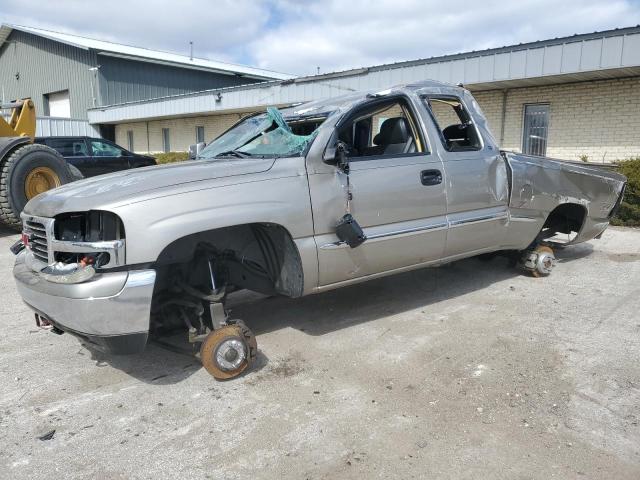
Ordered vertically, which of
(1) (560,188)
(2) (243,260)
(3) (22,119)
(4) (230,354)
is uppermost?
(3) (22,119)

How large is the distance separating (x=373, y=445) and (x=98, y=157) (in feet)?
44.2

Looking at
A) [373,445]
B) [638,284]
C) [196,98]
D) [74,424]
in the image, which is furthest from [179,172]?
[196,98]

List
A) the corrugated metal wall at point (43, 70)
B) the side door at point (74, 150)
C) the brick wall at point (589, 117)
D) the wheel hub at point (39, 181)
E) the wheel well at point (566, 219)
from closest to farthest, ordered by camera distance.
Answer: the wheel well at point (566, 219), the wheel hub at point (39, 181), the brick wall at point (589, 117), the side door at point (74, 150), the corrugated metal wall at point (43, 70)

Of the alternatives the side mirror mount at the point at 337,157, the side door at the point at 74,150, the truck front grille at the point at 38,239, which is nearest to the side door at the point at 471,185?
the side mirror mount at the point at 337,157

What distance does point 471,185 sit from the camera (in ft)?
15.6

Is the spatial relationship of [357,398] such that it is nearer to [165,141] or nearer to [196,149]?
[196,149]

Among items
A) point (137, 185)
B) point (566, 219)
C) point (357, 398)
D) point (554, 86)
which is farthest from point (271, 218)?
point (554, 86)

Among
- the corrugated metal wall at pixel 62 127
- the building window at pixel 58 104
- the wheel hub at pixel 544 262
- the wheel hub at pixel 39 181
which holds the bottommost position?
the wheel hub at pixel 544 262

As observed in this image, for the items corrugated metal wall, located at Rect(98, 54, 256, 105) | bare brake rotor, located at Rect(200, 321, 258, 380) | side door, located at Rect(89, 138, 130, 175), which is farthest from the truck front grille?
corrugated metal wall, located at Rect(98, 54, 256, 105)

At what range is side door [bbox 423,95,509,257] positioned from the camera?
4641mm

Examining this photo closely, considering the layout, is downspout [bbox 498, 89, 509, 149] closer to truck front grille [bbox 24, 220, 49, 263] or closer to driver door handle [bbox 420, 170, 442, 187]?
driver door handle [bbox 420, 170, 442, 187]

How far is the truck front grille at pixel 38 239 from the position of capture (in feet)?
11.2

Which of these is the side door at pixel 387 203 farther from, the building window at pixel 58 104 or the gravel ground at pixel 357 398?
the building window at pixel 58 104

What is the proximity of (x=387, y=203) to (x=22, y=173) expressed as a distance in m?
7.25
